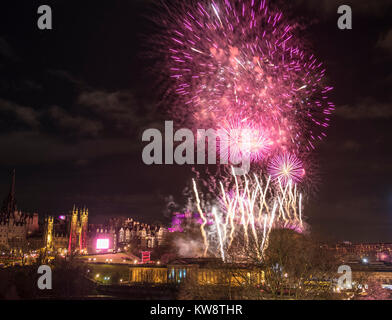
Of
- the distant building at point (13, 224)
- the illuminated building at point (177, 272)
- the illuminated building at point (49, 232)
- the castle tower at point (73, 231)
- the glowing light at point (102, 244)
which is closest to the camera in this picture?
the illuminated building at point (177, 272)

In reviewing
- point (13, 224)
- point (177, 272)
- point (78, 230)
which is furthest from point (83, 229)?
point (177, 272)

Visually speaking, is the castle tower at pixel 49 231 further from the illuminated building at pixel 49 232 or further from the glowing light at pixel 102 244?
the glowing light at pixel 102 244

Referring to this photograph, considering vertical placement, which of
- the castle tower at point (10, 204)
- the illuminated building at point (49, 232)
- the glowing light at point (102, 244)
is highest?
the castle tower at point (10, 204)

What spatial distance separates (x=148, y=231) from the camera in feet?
460

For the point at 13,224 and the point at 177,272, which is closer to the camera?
the point at 177,272

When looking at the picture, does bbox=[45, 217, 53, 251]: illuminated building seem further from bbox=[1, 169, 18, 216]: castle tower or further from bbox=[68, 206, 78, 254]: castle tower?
bbox=[1, 169, 18, 216]: castle tower

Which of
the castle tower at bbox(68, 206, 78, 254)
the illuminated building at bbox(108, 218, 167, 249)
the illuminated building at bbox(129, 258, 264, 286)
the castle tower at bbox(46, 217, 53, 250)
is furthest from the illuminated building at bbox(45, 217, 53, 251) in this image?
the illuminated building at bbox(129, 258, 264, 286)

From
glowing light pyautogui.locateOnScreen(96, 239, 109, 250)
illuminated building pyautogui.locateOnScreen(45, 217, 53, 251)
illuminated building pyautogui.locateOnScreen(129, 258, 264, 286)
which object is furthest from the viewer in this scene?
illuminated building pyautogui.locateOnScreen(45, 217, 53, 251)

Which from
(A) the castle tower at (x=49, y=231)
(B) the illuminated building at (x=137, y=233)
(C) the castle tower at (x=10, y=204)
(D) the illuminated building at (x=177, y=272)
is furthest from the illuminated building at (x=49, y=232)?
(D) the illuminated building at (x=177, y=272)

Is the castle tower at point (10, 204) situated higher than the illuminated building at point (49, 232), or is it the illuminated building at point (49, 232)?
the castle tower at point (10, 204)

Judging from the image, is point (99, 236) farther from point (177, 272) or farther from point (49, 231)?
point (177, 272)
